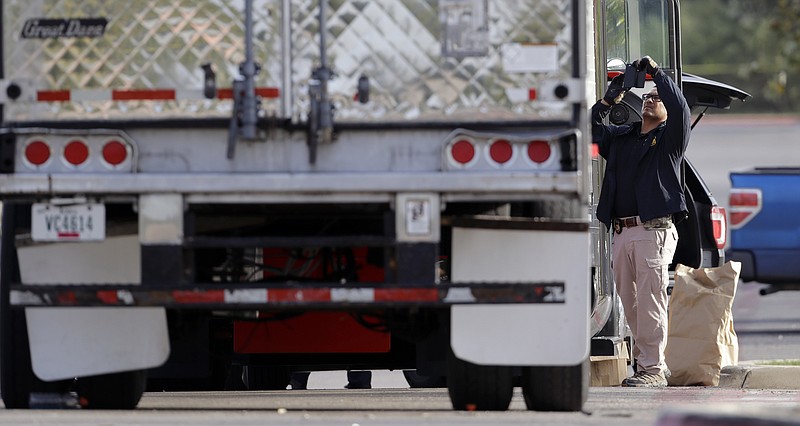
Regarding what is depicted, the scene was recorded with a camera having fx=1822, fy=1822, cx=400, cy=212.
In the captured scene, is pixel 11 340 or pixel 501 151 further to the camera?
pixel 11 340

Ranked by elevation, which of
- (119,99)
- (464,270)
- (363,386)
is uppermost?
(119,99)

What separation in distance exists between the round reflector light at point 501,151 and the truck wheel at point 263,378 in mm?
3187

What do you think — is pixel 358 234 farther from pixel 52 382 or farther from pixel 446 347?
pixel 52 382

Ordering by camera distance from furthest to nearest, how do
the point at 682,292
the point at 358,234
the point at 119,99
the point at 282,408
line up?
the point at 682,292 → the point at 282,408 → the point at 358,234 → the point at 119,99

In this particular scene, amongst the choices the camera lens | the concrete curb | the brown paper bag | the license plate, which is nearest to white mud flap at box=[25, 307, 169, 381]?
the license plate

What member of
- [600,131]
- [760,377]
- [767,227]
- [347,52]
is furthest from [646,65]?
[767,227]

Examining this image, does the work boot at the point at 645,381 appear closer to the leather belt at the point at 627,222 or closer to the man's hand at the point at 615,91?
the leather belt at the point at 627,222

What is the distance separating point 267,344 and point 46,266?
1.49 meters

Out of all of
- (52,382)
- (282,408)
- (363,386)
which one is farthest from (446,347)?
(363,386)

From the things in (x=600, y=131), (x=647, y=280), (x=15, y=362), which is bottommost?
(x=15, y=362)

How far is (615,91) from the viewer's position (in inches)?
381

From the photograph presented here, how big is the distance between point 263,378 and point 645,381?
6.83 feet

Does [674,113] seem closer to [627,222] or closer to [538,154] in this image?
[627,222]

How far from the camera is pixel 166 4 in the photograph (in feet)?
23.1
